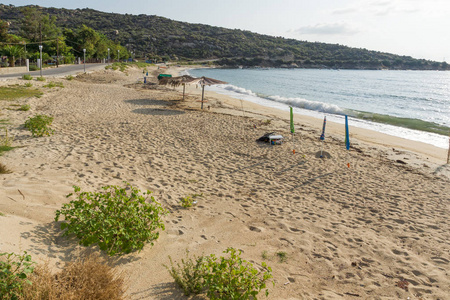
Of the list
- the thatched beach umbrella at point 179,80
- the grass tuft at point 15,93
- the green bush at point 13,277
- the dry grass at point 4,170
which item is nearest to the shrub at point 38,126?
the dry grass at point 4,170

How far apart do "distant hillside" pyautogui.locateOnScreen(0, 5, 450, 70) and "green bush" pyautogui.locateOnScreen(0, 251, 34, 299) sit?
10546 centimetres

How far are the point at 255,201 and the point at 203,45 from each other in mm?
139608

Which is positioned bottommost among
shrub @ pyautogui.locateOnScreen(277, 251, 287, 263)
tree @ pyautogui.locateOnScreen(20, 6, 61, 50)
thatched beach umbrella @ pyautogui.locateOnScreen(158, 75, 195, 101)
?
shrub @ pyautogui.locateOnScreen(277, 251, 287, 263)

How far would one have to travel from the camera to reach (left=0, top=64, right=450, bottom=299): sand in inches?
150

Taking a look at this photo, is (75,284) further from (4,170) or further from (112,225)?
(4,170)

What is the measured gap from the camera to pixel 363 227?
5.51m

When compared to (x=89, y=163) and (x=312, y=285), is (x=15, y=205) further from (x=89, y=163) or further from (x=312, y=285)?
(x=312, y=285)

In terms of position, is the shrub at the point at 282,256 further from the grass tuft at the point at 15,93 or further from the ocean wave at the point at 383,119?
the grass tuft at the point at 15,93

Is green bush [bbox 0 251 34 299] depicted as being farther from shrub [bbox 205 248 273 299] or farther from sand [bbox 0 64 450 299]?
shrub [bbox 205 248 273 299]

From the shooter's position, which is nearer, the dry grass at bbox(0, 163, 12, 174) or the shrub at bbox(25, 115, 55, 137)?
the dry grass at bbox(0, 163, 12, 174)

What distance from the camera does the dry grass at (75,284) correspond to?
7.92 feet

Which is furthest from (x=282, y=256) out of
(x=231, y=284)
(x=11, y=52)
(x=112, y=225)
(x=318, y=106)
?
(x=11, y=52)

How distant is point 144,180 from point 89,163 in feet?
5.50

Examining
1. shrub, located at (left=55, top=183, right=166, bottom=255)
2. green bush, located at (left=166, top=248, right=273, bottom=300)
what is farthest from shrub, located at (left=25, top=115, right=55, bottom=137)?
green bush, located at (left=166, top=248, right=273, bottom=300)
